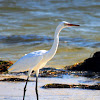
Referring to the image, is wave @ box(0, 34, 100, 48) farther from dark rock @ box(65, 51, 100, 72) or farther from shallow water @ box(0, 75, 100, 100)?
shallow water @ box(0, 75, 100, 100)

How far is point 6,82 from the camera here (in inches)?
328

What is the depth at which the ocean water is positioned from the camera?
44.9ft

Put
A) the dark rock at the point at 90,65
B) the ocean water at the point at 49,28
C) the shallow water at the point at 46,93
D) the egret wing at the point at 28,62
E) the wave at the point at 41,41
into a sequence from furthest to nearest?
the wave at the point at 41,41, the ocean water at the point at 49,28, the dark rock at the point at 90,65, the egret wing at the point at 28,62, the shallow water at the point at 46,93

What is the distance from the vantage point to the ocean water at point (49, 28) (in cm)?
1370

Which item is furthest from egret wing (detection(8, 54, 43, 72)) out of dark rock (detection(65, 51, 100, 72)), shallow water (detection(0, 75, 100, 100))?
dark rock (detection(65, 51, 100, 72))

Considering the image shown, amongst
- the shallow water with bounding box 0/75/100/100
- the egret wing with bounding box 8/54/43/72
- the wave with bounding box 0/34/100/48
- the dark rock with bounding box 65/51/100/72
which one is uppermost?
the wave with bounding box 0/34/100/48

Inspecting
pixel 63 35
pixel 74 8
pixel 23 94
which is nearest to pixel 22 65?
pixel 23 94

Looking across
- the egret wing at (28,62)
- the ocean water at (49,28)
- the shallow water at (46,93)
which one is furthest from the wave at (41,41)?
the egret wing at (28,62)

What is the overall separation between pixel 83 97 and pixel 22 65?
58.0 inches

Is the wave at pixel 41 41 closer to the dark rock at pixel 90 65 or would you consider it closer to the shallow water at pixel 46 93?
the dark rock at pixel 90 65

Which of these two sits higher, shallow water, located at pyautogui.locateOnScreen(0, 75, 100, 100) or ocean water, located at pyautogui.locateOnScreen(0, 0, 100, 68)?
ocean water, located at pyautogui.locateOnScreen(0, 0, 100, 68)

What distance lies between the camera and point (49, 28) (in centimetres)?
1973

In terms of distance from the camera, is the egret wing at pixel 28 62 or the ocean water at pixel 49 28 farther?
the ocean water at pixel 49 28

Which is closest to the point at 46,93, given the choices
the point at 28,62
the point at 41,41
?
the point at 28,62
